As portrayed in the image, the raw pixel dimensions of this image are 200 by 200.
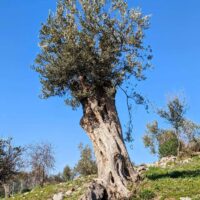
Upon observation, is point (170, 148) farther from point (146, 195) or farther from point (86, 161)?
point (146, 195)

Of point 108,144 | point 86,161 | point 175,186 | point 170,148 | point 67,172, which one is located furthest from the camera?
point 67,172

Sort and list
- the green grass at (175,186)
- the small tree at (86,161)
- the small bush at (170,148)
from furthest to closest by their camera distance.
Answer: the small tree at (86,161), the small bush at (170,148), the green grass at (175,186)

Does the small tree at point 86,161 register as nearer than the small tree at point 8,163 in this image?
No

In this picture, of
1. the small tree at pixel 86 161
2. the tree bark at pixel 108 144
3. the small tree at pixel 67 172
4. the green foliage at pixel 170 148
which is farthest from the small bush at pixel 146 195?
the small tree at pixel 67 172

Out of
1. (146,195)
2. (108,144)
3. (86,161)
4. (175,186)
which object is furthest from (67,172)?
(146,195)

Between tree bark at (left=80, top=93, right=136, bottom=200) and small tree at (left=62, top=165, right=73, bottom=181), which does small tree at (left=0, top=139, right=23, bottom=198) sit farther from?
small tree at (left=62, top=165, right=73, bottom=181)

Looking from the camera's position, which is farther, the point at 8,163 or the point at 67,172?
the point at 67,172

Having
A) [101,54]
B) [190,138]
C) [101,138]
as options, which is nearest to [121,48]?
[101,54]

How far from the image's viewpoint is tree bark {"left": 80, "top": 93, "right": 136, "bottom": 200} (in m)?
25.2

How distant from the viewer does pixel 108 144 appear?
26.5m

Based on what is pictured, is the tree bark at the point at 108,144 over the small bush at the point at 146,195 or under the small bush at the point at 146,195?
over

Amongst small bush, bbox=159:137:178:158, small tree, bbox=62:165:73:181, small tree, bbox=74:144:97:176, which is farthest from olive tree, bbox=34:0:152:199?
small tree, bbox=62:165:73:181

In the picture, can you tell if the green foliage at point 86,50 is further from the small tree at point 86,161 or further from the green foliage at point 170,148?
the small tree at point 86,161

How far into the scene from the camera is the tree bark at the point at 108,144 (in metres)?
25.2
